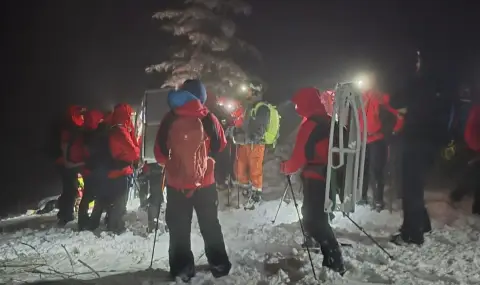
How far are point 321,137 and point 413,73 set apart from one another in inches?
92.5

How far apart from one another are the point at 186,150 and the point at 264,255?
2095mm

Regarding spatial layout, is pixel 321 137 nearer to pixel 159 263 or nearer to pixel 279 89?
pixel 159 263

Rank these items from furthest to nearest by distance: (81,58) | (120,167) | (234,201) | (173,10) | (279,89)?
(81,58) < (279,89) < (173,10) < (234,201) < (120,167)

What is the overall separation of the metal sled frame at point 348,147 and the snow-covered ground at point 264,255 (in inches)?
33.7

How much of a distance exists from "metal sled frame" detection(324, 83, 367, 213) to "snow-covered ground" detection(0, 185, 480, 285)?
0.85m

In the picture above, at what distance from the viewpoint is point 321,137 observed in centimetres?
637

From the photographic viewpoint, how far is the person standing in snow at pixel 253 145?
1165 centimetres

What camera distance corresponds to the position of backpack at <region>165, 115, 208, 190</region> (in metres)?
6.06

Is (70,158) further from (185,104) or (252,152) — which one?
(185,104)

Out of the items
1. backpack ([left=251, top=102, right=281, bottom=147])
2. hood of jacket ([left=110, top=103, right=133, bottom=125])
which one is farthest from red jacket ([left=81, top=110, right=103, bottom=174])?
backpack ([left=251, top=102, right=281, bottom=147])

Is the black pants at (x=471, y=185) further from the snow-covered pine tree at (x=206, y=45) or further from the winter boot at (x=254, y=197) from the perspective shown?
the snow-covered pine tree at (x=206, y=45)

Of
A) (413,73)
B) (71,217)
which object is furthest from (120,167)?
(413,73)

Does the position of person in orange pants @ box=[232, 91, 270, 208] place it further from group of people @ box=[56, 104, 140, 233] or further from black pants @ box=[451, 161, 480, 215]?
black pants @ box=[451, 161, 480, 215]

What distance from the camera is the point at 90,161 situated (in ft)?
30.6
